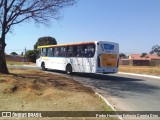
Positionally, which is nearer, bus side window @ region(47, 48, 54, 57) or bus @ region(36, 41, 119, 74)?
bus @ region(36, 41, 119, 74)

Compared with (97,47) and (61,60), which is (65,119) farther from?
(61,60)

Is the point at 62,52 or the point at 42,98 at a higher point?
the point at 62,52

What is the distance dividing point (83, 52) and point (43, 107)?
15.4 m

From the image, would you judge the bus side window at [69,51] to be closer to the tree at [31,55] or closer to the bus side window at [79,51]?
the bus side window at [79,51]

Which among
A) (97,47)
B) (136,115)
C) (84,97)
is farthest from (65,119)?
(97,47)

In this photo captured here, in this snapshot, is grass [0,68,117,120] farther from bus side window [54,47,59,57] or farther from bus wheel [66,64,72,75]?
bus side window [54,47,59,57]

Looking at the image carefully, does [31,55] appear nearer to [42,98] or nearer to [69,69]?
[69,69]

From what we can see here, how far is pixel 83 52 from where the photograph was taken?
88.6ft

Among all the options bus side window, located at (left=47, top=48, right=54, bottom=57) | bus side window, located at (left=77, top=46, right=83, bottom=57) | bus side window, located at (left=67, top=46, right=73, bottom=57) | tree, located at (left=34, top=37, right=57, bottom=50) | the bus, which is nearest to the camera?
the bus

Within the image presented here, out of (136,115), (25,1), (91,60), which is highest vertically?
(25,1)

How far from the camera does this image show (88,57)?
26234 mm

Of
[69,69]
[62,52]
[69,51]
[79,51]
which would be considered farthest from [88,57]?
[62,52]

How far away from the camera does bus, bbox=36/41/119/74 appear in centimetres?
2550

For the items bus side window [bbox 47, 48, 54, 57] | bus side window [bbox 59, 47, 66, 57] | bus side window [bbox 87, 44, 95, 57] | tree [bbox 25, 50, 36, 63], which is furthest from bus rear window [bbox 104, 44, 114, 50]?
tree [bbox 25, 50, 36, 63]
